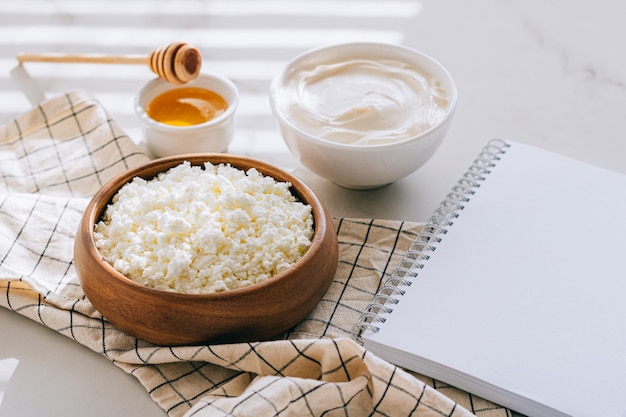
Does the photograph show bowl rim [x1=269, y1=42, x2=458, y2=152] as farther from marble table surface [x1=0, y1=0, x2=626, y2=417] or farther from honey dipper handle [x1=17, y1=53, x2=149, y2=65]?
honey dipper handle [x1=17, y1=53, x2=149, y2=65]

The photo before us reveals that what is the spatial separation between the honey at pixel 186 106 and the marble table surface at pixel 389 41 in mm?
84

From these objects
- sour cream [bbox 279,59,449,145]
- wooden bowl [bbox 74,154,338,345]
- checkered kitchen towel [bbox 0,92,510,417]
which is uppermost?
sour cream [bbox 279,59,449,145]

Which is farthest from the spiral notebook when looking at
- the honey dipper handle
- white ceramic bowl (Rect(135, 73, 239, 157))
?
the honey dipper handle

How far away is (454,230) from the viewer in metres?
1.15

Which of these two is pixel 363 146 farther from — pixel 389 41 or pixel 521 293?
pixel 389 41

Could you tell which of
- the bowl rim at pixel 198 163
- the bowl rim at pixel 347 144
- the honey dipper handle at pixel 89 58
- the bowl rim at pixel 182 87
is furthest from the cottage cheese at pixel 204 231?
the honey dipper handle at pixel 89 58

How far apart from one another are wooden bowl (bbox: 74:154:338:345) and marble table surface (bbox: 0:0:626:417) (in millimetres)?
112

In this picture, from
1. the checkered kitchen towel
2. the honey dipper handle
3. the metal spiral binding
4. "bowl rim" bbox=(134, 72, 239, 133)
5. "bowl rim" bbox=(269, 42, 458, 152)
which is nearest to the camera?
the checkered kitchen towel

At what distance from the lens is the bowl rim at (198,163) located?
0.94 metres

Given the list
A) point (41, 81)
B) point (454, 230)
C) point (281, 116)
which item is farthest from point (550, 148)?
point (41, 81)

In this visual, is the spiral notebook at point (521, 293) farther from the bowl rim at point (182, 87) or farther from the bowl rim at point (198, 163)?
the bowl rim at point (182, 87)

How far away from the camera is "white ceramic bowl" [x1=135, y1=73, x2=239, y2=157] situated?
51.3 inches

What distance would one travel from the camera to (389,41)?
66.1 inches

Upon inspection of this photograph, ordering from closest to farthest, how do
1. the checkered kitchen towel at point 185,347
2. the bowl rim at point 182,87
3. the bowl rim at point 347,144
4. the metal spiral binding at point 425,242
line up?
the checkered kitchen towel at point 185,347, the metal spiral binding at point 425,242, the bowl rim at point 347,144, the bowl rim at point 182,87
